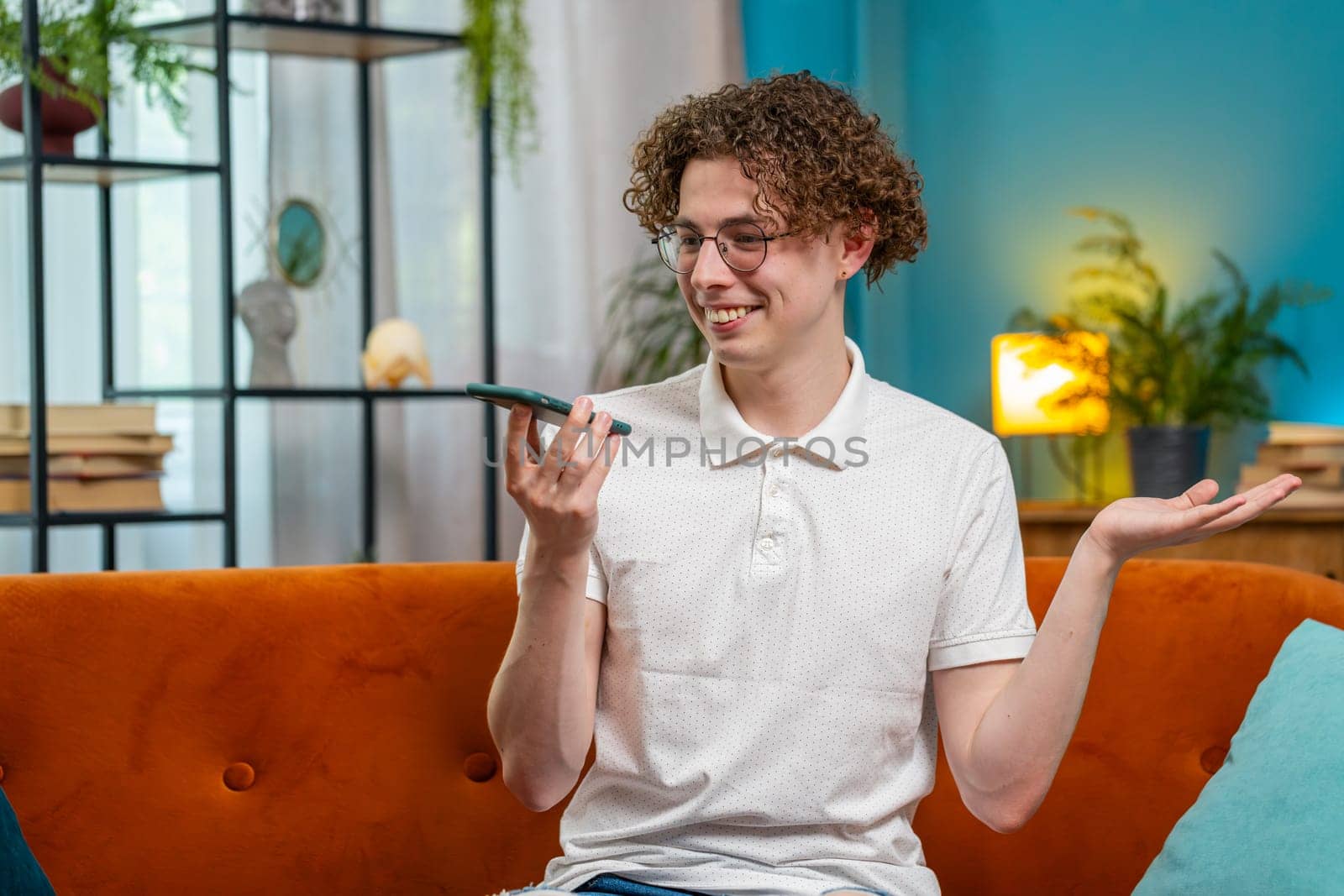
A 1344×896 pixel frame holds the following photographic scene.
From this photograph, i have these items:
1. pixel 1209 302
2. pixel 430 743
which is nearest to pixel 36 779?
pixel 430 743

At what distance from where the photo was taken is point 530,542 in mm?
1368

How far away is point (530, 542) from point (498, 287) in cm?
241

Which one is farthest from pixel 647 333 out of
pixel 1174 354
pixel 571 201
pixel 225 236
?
pixel 1174 354

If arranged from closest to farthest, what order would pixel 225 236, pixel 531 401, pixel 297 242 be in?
pixel 531 401 → pixel 225 236 → pixel 297 242

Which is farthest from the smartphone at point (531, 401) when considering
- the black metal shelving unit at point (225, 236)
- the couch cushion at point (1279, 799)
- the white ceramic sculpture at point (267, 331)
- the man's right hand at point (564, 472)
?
the white ceramic sculpture at point (267, 331)

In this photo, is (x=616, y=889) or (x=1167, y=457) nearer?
(x=616, y=889)

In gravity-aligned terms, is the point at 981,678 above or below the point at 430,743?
above

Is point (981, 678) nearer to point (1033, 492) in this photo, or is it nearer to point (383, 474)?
point (383, 474)

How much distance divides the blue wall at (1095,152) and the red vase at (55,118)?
6.72 feet

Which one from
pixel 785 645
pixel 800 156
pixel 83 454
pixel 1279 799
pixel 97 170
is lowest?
pixel 1279 799

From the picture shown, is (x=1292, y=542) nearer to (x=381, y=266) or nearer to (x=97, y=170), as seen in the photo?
(x=381, y=266)

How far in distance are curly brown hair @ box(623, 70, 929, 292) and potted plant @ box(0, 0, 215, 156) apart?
1.56 m

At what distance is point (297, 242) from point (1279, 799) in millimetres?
2634

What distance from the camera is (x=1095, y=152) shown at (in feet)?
12.6
